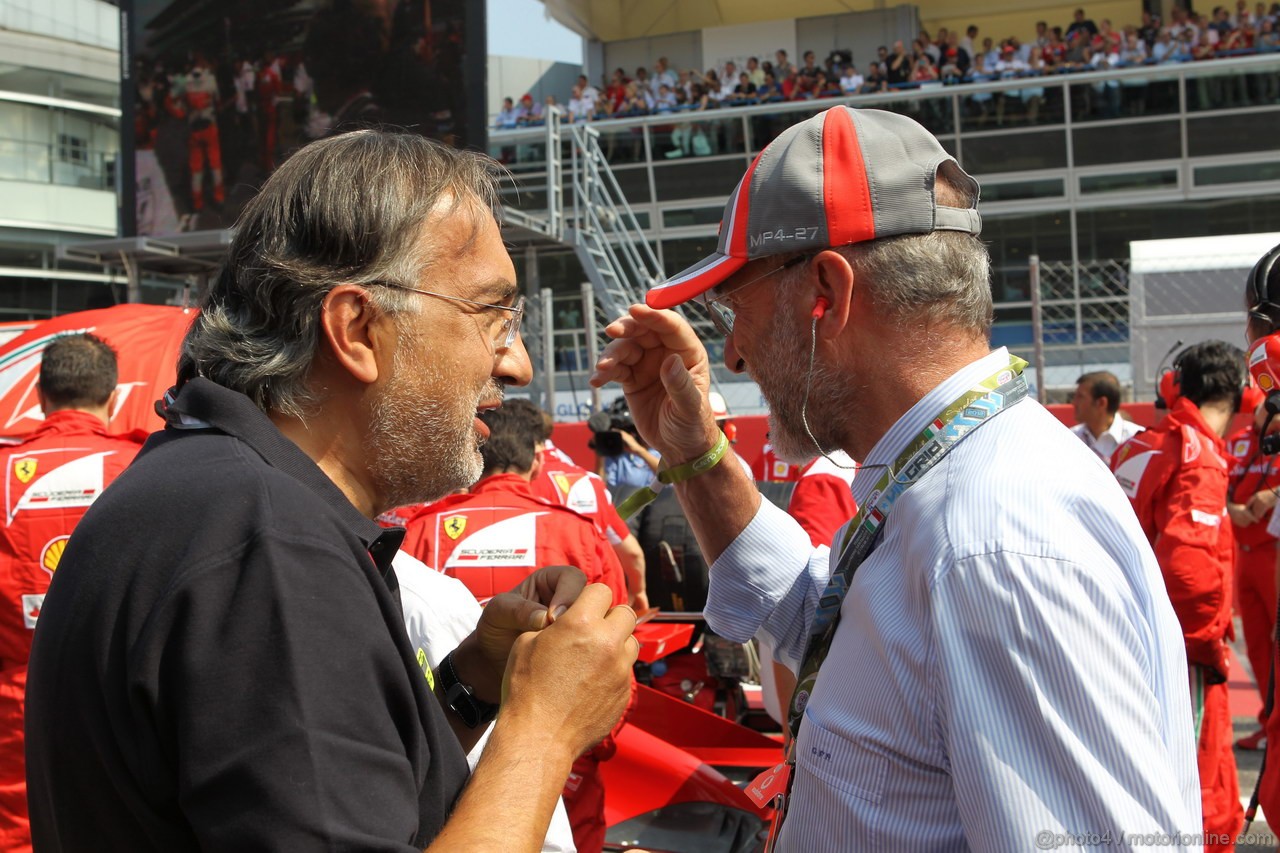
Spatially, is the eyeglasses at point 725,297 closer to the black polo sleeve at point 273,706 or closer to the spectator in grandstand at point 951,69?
the black polo sleeve at point 273,706

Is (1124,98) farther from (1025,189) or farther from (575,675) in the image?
(575,675)

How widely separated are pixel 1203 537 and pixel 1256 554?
1882 mm

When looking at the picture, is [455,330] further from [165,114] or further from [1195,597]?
[165,114]

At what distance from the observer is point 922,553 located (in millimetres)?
1330

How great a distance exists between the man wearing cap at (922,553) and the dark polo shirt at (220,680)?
23.4 inches

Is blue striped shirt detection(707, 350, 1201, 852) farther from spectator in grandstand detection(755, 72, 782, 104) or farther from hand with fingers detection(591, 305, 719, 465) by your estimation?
spectator in grandstand detection(755, 72, 782, 104)

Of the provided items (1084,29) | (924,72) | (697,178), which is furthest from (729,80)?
(1084,29)

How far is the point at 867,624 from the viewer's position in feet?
4.61

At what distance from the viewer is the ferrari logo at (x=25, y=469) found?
3.99m

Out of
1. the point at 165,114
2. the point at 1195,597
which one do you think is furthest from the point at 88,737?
the point at 165,114

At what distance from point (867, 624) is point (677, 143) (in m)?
18.7

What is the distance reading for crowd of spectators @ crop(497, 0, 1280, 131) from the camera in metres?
19.5

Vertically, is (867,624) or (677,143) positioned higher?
(677,143)
